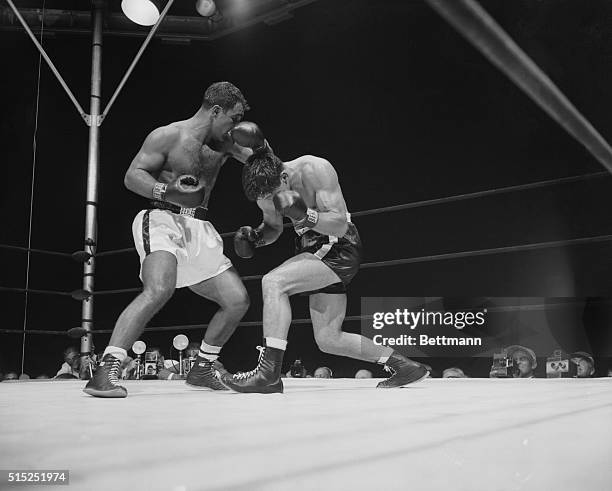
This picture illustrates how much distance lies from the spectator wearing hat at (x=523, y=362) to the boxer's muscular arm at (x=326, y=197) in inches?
65.1

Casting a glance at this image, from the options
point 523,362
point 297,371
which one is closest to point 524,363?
point 523,362

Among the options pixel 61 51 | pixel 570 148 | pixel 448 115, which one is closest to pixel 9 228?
pixel 61 51

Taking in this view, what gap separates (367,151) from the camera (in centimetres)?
411

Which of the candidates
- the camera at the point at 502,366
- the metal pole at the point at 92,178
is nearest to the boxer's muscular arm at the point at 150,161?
the metal pole at the point at 92,178

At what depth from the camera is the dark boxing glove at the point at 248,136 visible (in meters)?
1.71

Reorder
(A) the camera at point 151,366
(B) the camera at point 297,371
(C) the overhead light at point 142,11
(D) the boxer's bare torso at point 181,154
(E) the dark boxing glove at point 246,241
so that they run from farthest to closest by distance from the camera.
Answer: (C) the overhead light at point 142,11 < (B) the camera at point 297,371 < (A) the camera at point 151,366 < (E) the dark boxing glove at point 246,241 < (D) the boxer's bare torso at point 181,154

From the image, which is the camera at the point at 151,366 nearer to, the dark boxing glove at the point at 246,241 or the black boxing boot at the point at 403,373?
the dark boxing glove at the point at 246,241

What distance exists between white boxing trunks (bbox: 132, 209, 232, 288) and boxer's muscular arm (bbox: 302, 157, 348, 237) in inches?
11.8

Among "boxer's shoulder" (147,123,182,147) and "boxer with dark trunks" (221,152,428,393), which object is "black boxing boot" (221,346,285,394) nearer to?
"boxer with dark trunks" (221,152,428,393)

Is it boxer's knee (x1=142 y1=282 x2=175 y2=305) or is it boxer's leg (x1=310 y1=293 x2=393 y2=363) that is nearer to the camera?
boxer's knee (x1=142 y1=282 x2=175 y2=305)

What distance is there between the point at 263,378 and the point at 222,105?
30.5 inches

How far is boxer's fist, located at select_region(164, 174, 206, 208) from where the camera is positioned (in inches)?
61.4

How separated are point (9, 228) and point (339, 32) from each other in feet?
8.71

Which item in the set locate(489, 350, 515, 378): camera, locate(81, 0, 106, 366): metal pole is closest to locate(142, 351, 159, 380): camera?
locate(81, 0, 106, 366): metal pole
